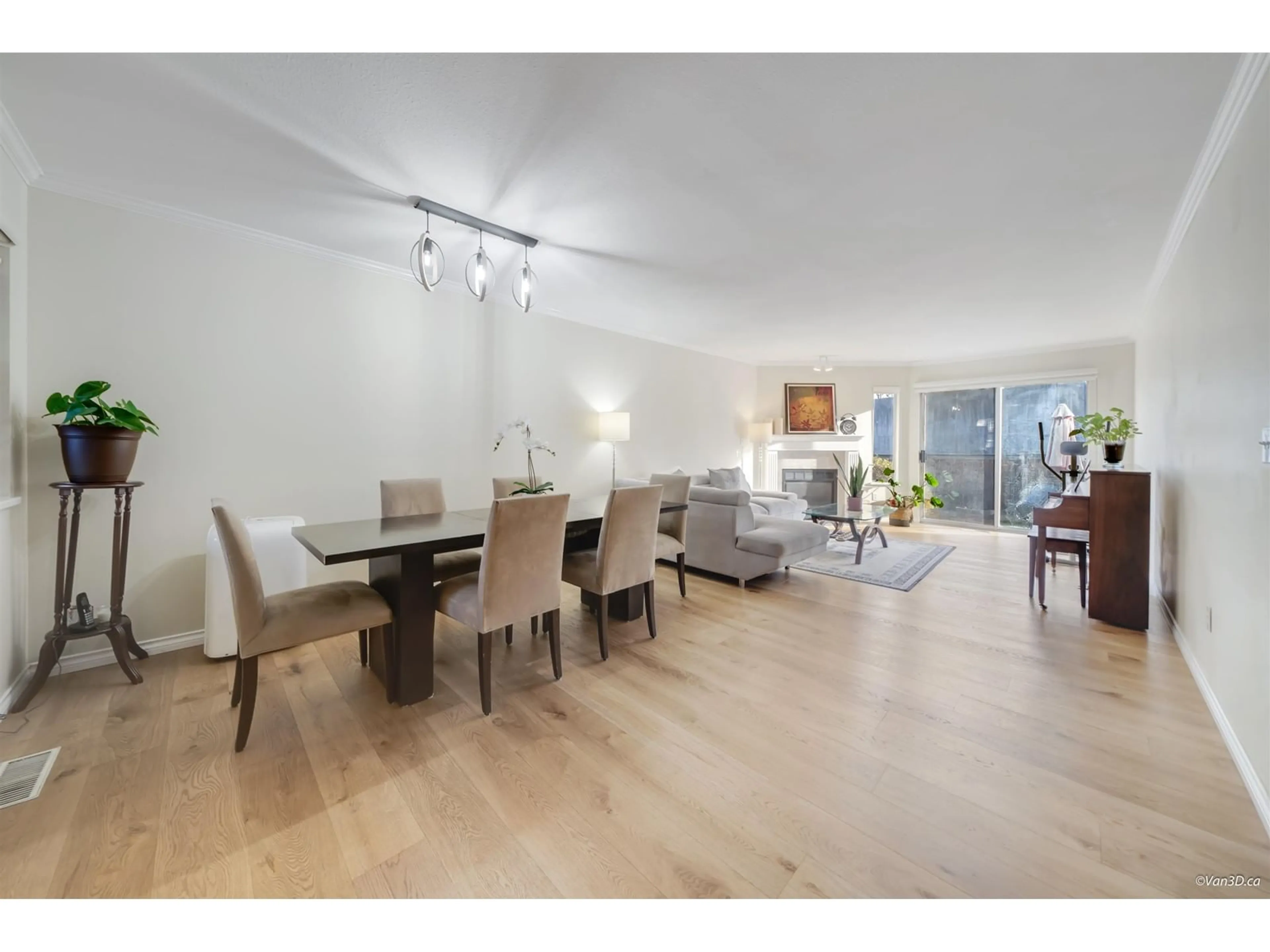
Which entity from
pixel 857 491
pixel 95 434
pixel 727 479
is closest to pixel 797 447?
pixel 857 491

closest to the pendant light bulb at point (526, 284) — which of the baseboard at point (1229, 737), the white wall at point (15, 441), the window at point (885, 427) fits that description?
the white wall at point (15, 441)

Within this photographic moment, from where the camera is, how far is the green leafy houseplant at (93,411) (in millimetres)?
2033

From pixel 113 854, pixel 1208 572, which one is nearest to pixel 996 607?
pixel 1208 572

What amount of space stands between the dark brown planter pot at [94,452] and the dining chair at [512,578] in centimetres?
149

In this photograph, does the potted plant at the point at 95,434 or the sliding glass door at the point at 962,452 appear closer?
the potted plant at the point at 95,434

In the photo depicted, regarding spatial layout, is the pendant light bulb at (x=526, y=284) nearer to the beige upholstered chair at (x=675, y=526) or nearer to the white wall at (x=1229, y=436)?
the beige upholstered chair at (x=675, y=526)

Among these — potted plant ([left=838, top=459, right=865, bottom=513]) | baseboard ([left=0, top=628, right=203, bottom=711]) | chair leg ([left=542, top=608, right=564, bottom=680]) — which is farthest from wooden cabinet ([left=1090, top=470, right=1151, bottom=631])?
baseboard ([left=0, top=628, right=203, bottom=711])

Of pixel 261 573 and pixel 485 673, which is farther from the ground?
pixel 261 573

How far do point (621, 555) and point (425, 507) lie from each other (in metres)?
1.33

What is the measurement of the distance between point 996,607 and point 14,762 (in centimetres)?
494

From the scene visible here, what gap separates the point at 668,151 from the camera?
200cm

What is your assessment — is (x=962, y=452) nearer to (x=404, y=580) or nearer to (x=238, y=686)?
(x=404, y=580)
